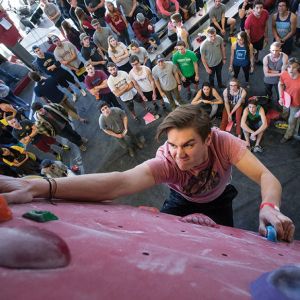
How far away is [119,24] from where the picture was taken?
8.55m

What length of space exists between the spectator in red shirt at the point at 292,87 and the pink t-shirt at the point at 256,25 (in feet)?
6.05

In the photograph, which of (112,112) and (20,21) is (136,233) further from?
(20,21)

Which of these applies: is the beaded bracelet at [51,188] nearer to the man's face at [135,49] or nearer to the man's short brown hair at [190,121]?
the man's short brown hair at [190,121]

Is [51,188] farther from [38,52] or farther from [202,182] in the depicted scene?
[38,52]

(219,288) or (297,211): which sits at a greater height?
(219,288)

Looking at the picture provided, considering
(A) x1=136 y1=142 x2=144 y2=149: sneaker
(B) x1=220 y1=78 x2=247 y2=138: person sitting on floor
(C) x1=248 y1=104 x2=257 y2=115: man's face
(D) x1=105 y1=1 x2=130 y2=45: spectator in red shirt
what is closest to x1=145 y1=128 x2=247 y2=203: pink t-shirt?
(C) x1=248 y1=104 x2=257 y2=115: man's face

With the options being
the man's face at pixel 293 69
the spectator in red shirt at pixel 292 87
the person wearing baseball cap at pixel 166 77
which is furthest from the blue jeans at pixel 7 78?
the man's face at pixel 293 69

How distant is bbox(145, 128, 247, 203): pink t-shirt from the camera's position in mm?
2410

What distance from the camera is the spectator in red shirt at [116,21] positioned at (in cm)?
829

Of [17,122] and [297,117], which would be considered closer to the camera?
[297,117]

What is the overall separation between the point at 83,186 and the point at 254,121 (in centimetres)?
460

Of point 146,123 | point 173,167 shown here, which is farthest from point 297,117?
point 173,167

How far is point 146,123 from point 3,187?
628 cm

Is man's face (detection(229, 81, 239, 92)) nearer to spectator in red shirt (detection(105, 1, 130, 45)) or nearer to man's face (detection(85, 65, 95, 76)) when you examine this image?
man's face (detection(85, 65, 95, 76))
